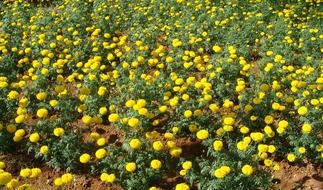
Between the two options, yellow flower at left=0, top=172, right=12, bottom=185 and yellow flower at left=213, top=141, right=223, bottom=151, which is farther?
yellow flower at left=213, top=141, right=223, bottom=151

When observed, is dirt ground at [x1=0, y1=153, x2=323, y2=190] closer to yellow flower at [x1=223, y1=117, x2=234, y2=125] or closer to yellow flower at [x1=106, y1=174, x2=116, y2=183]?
yellow flower at [x1=106, y1=174, x2=116, y2=183]

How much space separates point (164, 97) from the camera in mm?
7035

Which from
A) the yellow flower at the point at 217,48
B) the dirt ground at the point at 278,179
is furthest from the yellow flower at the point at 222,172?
the yellow flower at the point at 217,48

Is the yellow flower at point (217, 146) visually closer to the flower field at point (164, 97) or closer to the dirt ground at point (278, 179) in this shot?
the flower field at point (164, 97)

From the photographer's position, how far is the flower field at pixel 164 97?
235 inches

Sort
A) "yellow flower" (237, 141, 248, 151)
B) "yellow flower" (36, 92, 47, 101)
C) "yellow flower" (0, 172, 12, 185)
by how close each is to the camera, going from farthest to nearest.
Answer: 1. "yellow flower" (36, 92, 47, 101)
2. "yellow flower" (237, 141, 248, 151)
3. "yellow flower" (0, 172, 12, 185)

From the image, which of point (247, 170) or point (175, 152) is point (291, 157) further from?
point (175, 152)

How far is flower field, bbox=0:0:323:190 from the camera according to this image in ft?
19.6

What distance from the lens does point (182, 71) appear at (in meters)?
8.00

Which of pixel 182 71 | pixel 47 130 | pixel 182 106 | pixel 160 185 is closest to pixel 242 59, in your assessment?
pixel 182 71

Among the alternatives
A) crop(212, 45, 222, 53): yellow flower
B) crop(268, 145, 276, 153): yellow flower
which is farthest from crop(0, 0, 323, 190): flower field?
crop(212, 45, 222, 53): yellow flower

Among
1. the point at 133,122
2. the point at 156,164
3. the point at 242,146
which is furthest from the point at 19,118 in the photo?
the point at 242,146

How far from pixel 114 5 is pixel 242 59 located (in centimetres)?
436

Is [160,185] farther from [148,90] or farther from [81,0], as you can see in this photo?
[81,0]
